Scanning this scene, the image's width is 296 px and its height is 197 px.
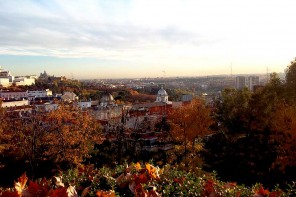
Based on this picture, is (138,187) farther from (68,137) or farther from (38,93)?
(38,93)

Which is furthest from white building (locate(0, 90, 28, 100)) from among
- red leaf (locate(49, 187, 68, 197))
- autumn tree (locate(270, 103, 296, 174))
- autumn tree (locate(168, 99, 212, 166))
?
red leaf (locate(49, 187, 68, 197))

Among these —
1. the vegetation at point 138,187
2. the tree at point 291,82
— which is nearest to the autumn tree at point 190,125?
the tree at point 291,82

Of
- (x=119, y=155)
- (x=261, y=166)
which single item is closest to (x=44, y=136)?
(x=119, y=155)

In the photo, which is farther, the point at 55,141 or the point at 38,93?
the point at 38,93

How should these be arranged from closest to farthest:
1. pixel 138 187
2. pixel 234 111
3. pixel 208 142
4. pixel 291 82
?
pixel 138 187
pixel 291 82
pixel 234 111
pixel 208 142

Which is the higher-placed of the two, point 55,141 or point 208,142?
point 55,141

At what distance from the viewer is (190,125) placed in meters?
19.2

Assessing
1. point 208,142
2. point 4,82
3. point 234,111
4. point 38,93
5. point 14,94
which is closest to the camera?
point 234,111

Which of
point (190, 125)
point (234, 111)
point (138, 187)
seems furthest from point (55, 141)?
point (138, 187)

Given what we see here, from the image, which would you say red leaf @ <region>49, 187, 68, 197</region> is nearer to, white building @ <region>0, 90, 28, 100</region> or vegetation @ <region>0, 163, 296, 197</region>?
vegetation @ <region>0, 163, 296, 197</region>

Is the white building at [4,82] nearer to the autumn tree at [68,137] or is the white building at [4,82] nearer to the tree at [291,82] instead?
the autumn tree at [68,137]

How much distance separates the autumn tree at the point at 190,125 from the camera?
19.0m

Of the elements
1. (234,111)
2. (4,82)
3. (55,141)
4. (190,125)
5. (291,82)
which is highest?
(291,82)

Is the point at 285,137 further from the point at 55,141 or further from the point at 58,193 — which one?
the point at 58,193
